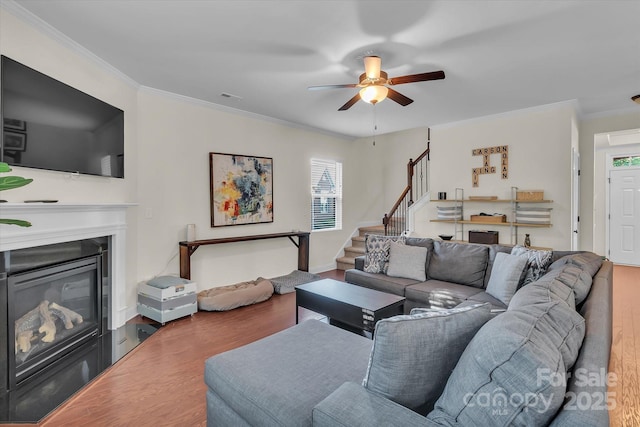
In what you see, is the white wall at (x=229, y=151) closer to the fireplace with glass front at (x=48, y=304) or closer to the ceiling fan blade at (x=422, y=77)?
the fireplace with glass front at (x=48, y=304)

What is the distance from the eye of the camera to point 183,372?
8.20ft

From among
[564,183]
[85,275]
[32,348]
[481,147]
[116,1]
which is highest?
[116,1]

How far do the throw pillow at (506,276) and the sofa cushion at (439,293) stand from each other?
237 millimetres

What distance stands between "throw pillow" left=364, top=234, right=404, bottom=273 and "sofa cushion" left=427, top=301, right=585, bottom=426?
2.79 meters

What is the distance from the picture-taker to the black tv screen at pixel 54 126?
2.22m

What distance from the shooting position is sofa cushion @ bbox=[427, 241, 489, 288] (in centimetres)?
343

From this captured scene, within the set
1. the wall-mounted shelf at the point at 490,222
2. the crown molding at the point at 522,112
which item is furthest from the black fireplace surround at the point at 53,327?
the crown molding at the point at 522,112

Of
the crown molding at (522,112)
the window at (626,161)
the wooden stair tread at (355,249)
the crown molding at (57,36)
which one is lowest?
the wooden stair tread at (355,249)

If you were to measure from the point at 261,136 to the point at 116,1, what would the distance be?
9.54ft

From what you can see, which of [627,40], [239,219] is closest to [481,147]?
[627,40]

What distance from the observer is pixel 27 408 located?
204cm

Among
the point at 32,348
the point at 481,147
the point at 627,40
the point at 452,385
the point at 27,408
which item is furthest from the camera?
the point at 481,147

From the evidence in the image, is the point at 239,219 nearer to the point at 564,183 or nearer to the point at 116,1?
the point at 116,1

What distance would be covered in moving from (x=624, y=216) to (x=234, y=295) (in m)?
7.07
